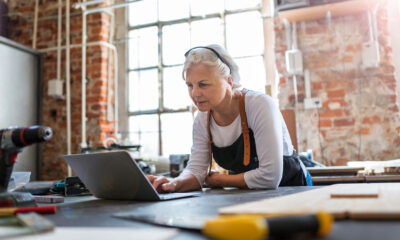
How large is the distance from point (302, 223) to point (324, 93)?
3.02 m

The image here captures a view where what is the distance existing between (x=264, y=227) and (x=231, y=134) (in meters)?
1.25

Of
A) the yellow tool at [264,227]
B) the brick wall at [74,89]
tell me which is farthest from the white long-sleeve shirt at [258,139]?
the brick wall at [74,89]

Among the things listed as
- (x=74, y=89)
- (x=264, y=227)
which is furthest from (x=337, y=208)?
(x=74, y=89)

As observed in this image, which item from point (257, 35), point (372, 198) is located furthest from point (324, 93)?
point (372, 198)

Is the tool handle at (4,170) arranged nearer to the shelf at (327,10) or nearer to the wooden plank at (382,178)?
the wooden plank at (382,178)

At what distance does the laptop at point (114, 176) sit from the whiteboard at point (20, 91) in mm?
2791

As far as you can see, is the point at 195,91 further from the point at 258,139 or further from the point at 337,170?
the point at 337,170

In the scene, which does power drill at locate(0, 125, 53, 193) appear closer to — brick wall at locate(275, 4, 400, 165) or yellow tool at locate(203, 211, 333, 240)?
yellow tool at locate(203, 211, 333, 240)

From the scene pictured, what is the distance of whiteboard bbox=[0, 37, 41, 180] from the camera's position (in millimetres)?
3600

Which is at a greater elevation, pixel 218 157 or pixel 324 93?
pixel 324 93

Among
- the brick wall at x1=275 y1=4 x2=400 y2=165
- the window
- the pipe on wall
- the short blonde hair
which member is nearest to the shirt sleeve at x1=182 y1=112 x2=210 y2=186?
the short blonde hair

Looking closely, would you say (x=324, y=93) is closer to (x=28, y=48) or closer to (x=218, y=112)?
(x=218, y=112)

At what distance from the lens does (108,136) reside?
4.04m

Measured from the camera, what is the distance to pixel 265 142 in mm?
1492
